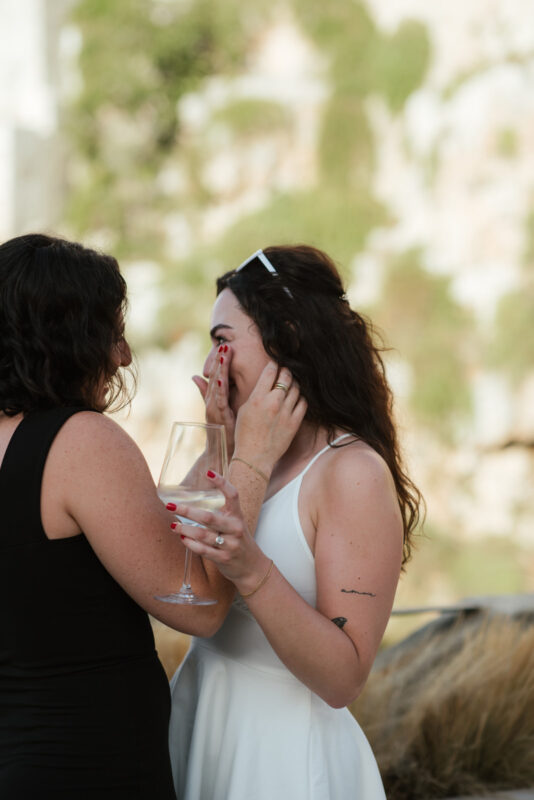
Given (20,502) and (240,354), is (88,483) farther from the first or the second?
(240,354)

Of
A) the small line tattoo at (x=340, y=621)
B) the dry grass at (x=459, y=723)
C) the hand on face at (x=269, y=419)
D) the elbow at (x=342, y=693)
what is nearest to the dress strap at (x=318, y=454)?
the hand on face at (x=269, y=419)

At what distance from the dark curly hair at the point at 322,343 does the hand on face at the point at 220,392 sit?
115 mm

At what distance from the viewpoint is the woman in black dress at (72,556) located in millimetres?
1576

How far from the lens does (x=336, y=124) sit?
15633 mm

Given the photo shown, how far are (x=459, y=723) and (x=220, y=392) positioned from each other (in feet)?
6.66

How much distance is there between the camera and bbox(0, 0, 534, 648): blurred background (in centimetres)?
1287

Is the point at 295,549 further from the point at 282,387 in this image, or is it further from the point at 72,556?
the point at 72,556

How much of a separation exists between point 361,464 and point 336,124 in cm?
1469

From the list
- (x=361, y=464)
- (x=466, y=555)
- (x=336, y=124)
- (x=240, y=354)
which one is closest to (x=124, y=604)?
(x=361, y=464)

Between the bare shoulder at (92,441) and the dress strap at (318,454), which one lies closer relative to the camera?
the bare shoulder at (92,441)

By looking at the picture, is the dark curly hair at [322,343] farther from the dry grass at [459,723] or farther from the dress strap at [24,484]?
the dry grass at [459,723]

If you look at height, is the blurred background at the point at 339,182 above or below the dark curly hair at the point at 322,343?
above

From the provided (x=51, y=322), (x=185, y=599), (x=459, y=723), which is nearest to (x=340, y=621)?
(x=185, y=599)

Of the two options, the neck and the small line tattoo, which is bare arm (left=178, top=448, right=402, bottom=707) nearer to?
the small line tattoo
